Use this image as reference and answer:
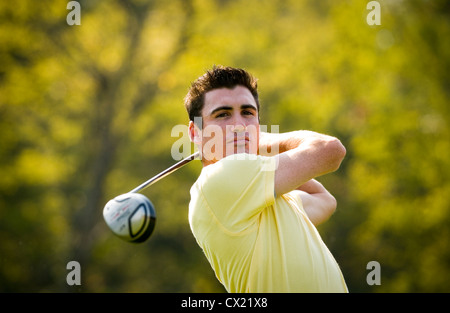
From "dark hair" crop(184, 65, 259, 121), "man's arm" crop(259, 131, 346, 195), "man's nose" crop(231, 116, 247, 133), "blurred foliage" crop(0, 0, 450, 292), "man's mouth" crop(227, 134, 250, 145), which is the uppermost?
"blurred foliage" crop(0, 0, 450, 292)

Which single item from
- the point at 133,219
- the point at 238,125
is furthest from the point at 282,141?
the point at 133,219

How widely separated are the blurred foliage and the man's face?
565 inches

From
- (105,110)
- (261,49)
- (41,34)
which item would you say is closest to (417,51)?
(261,49)

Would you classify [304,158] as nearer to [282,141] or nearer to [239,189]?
[239,189]

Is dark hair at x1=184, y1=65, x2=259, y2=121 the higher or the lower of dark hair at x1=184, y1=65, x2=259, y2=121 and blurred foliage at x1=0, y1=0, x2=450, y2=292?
the lower

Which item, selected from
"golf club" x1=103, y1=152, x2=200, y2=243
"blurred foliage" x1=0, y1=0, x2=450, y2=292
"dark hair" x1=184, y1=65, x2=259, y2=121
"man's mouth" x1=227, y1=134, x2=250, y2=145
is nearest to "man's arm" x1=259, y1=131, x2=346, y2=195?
"man's mouth" x1=227, y1=134, x2=250, y2=145

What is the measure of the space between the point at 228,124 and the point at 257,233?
741 millimetres

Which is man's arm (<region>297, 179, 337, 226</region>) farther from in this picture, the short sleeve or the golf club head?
the golf club head

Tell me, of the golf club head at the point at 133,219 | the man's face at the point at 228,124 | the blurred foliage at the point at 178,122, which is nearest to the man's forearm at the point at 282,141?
the man's face at the point at 228,124

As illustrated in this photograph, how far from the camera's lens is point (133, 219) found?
139 inches

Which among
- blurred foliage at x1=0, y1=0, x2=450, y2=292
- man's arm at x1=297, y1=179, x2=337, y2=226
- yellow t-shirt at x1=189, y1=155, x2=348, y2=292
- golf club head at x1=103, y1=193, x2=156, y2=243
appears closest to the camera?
yellow t-shirt at x1=189, y1=155, x2=348, y2=292

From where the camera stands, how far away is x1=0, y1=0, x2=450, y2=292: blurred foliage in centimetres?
1770

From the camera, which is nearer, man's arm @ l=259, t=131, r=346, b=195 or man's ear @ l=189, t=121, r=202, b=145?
man's arm @ l=259, t=131, r=346, b=195

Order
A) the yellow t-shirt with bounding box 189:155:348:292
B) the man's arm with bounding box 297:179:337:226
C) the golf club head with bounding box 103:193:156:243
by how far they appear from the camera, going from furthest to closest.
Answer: the man's arm with bounding box 297:179:337:226, the golf club head with bounding box 103:193:156:243, the yellow t-shirt with bounding box 189:155:348:292
